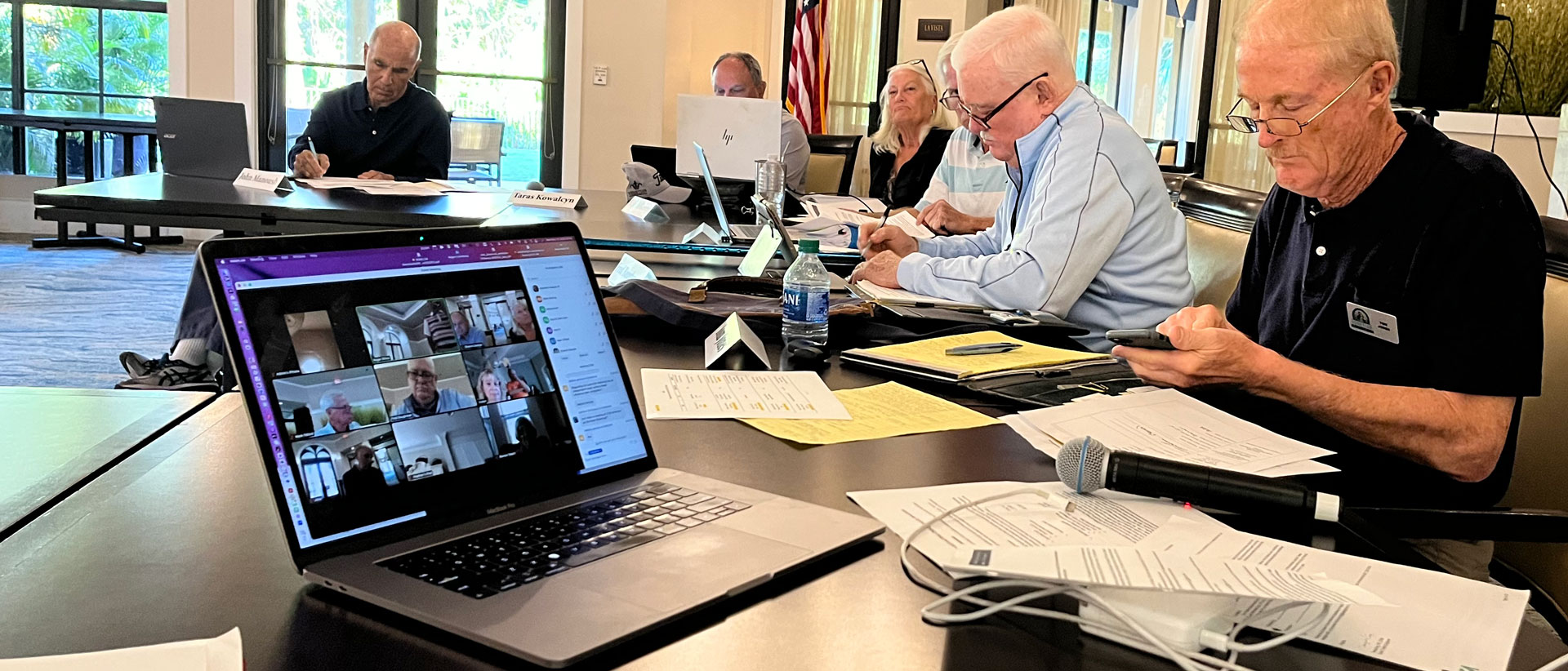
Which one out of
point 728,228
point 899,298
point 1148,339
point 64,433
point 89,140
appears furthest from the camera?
point 89,140

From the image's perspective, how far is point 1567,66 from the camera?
4.09 meters

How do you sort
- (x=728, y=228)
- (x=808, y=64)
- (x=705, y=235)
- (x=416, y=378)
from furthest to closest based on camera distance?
(x=808, y=64), (x=728, y=228), (x=705, y=235), (x=416, y=378)

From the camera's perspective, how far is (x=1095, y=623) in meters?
0.77

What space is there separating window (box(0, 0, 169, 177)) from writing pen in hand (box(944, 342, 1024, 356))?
755 cm

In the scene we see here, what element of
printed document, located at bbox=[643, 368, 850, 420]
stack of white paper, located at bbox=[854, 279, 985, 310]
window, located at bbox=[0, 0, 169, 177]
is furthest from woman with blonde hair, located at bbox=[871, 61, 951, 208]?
window, located at bbox=[0, 0, 169, 177]

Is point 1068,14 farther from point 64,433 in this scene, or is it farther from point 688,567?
point 688,567

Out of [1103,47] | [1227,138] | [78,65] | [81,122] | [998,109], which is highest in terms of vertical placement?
[1103,47]

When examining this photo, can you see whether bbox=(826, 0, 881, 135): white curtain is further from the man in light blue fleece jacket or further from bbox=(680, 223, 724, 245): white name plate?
the man in light blue fleece jacket

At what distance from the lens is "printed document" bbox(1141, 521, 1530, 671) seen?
2.50ft

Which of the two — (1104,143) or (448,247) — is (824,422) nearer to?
(448,247)

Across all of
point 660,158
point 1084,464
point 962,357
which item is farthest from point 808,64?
point 1084,464

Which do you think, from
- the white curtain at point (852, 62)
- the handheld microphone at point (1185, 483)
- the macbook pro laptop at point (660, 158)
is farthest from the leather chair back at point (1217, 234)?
the white curtain at point (852, 62)

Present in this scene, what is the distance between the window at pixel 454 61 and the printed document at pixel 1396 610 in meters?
6.95

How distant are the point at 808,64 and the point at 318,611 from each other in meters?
6.83
